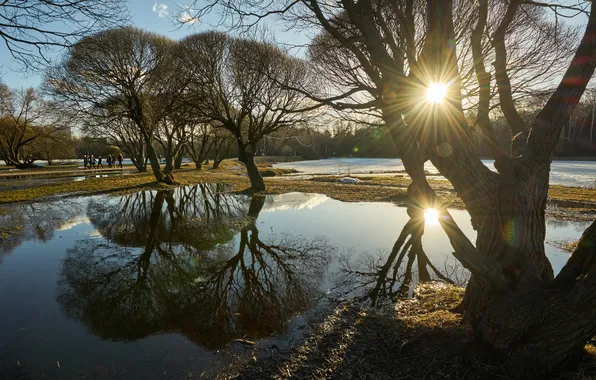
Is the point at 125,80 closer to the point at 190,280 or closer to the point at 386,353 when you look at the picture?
the point at 190,280

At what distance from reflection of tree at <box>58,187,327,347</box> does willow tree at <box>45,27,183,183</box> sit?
10.6 meters

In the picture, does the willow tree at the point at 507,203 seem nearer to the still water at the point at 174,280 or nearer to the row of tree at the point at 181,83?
the still water at the point at 174,280

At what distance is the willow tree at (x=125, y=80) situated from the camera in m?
17.0

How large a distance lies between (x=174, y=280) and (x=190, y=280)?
304mm

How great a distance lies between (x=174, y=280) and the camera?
18.0ft

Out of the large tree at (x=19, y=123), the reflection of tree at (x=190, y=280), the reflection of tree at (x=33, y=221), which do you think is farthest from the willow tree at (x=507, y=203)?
the large tree at (x=19, y=123)

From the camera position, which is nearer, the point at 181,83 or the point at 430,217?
the point at 430,217

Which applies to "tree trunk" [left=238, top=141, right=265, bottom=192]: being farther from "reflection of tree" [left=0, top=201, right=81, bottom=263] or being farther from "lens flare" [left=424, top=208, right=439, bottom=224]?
"lens flare" [left=424, top=208, right=439, bottom=224]

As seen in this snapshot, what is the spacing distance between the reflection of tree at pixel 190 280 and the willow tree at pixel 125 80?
10.6 metres

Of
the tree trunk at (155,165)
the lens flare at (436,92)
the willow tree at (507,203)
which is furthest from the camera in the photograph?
the tree trunk at (155,165)

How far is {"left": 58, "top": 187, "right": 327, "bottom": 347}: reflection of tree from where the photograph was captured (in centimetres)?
409

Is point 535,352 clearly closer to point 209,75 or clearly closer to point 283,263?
point 283,263

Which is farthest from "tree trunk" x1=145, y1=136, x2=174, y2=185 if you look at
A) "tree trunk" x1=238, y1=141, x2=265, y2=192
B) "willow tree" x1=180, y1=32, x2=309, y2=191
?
"tree trunk" x1=238, y1=141, x2=265, y2=192

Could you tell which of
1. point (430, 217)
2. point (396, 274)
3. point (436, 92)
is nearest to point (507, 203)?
point (436, 92)
